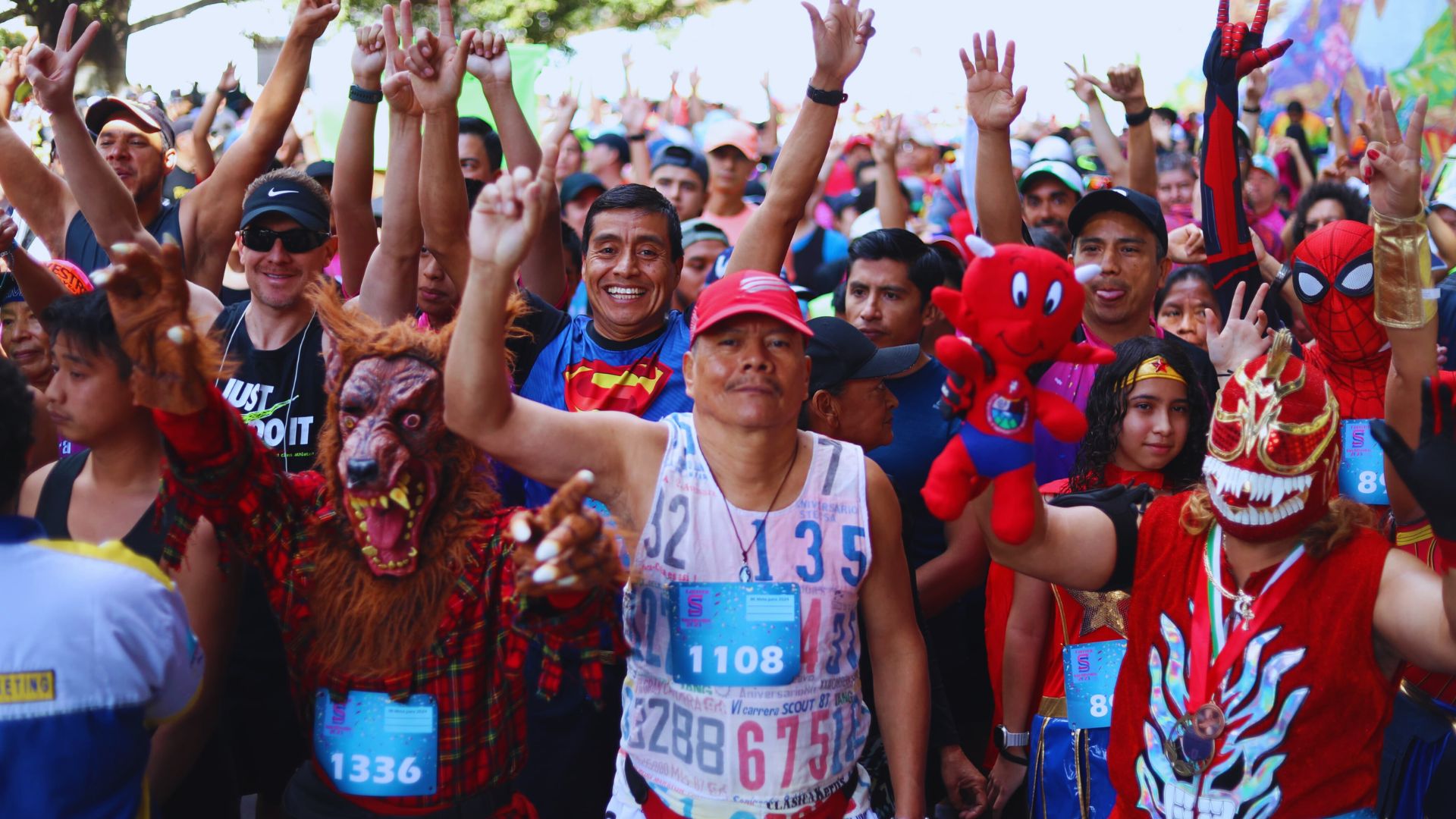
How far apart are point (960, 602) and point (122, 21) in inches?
630

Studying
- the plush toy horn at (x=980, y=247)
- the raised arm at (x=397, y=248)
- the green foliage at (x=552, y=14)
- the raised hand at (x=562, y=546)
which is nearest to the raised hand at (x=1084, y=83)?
the raised arm at (x=397, y=248)

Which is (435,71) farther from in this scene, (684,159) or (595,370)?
(684,159)

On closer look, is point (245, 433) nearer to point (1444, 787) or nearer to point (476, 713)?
point (476, 713)

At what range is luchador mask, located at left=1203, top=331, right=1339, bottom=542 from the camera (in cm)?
255

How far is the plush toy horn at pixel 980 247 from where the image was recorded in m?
2.33

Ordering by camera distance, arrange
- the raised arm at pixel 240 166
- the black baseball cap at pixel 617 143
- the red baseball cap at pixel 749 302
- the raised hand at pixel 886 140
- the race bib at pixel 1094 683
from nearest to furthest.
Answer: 1. the red baseball cap at pixel 749 302
2. the race bib at pixel 1094 683
3. the raised arm at pixel 240 166
4. the raised hand at pixel 886 140
5. the black baseball cap at pixel 617 143

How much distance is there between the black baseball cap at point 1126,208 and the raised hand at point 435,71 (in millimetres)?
2275

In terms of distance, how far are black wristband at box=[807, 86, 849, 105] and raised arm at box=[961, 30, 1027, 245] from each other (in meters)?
0.79

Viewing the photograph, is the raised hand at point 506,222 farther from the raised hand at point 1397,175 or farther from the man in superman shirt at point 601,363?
the raised hand at point 1397,175

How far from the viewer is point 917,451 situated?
3947mm

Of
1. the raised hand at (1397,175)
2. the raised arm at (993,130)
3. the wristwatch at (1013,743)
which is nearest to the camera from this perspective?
the raised hand at (1397,175)

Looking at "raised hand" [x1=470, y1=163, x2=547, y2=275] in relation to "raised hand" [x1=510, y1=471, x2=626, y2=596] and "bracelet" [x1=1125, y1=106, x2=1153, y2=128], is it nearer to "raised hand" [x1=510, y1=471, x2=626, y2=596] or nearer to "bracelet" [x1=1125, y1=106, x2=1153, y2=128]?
"raised hand" [x1=510, y1=471, x2=626, y2=596]

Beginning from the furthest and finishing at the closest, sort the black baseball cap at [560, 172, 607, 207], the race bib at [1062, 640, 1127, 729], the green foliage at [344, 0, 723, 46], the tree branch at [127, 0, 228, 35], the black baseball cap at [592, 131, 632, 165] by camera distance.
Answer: the green foliage at [344, 0, 723, 46] → the tree branch at [127, 0, 228, 35] → the black baseball cap at [592, 131, 632, 165] → the black baseball cap at [560, 172, 607, 207] → the race bib at [1062, 640, 1127, 729]

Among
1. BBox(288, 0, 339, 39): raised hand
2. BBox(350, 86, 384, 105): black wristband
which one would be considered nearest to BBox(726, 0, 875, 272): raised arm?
BBox(350, 86, 384, 105): black wristband
